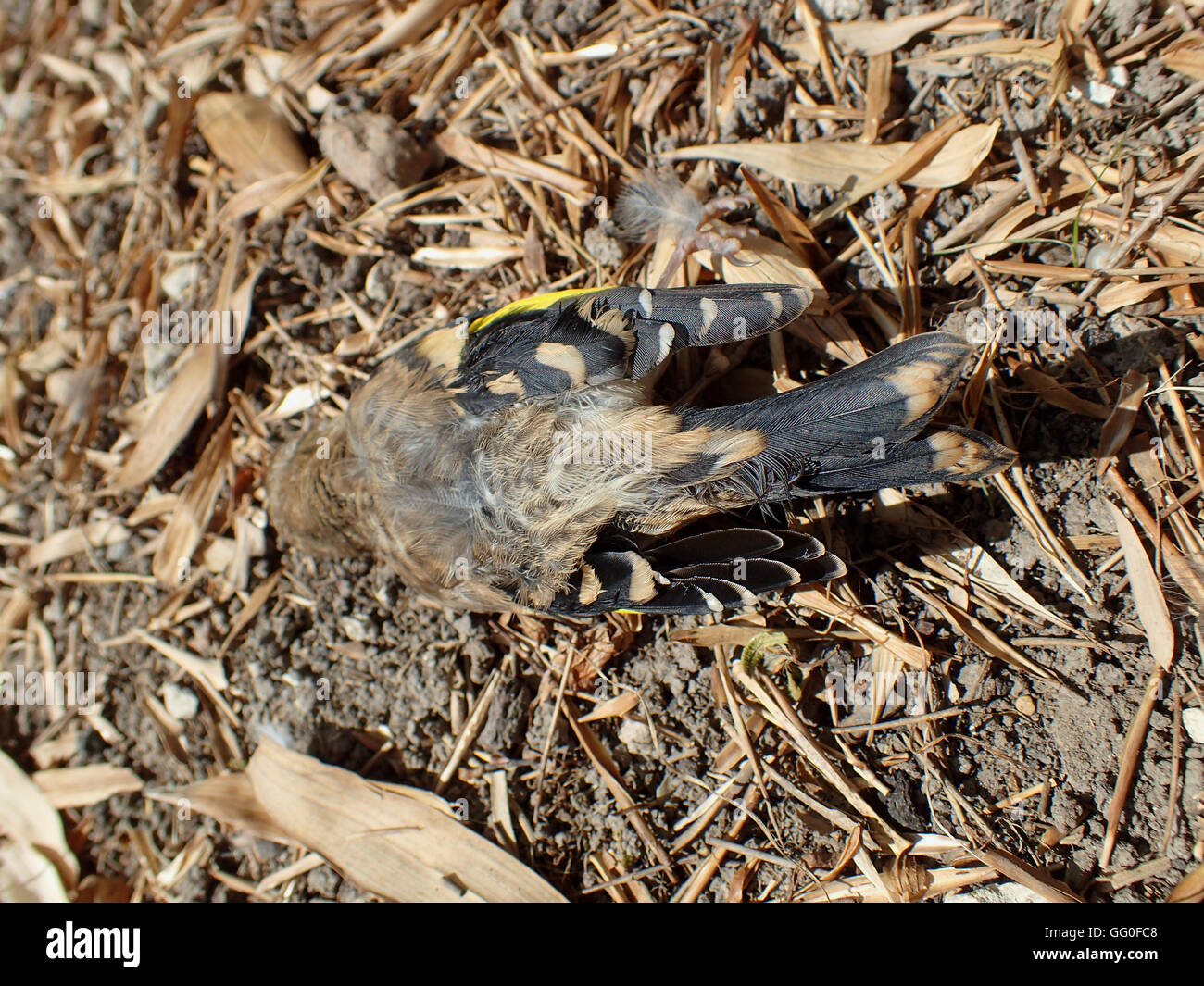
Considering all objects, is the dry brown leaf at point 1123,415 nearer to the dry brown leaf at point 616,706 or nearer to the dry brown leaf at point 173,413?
the dry brown leaf at point 616,706

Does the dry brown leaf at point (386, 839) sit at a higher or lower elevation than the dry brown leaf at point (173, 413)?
lower

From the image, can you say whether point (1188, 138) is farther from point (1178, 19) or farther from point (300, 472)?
point (300, 472)

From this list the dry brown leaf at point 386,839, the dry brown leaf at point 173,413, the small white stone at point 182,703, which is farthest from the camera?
the dry brown leaf at point 173,413

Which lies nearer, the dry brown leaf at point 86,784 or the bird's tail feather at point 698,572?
the bird's tail feather at point 698,572

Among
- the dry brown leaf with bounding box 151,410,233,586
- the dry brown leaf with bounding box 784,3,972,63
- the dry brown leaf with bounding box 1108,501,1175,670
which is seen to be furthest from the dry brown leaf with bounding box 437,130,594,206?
the dry brown leaf with bounding box 1108,501,1175,670

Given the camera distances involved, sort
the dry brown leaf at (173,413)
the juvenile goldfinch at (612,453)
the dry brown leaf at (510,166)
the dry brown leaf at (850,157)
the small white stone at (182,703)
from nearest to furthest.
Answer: the juvenile goldfinch at (612,453), the dry brown leaf at (850,157), the dry brown leaf at (510,166), the small white stone at (182,703), the dry brown leaf at (173,413)

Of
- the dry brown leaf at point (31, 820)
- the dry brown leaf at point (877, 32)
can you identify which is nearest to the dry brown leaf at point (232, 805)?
the dry brown leaf at point (31, 820)
